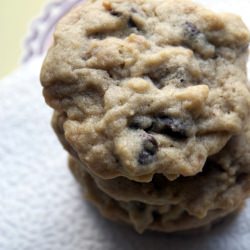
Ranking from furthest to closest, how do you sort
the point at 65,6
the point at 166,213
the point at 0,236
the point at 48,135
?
the point at 65,6 → the point at 48,135 → the point at 0,236 → the point at 166,213

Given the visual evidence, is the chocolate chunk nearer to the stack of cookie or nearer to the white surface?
the stack of cookie

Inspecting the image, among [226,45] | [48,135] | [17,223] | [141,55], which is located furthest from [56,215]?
[226,45]

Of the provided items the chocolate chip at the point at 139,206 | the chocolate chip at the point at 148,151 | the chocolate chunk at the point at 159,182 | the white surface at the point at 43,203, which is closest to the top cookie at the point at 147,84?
the chocolate chip at the point at 148,151

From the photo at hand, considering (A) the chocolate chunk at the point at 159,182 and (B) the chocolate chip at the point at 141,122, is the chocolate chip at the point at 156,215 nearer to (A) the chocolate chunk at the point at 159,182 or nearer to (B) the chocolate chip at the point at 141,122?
(A) the chocolate chunk at the point at 159,182

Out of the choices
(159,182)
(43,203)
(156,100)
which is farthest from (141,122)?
(43,203)

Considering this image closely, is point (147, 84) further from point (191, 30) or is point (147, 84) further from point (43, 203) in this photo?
point (43, 203)

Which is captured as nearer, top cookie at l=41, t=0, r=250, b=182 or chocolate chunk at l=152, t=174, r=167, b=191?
top cookie at l=41, t=0, r=250, b=182

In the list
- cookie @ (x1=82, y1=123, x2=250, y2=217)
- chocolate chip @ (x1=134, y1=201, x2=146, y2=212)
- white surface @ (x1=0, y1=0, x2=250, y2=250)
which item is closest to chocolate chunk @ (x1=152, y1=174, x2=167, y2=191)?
cookie @ (x1=82, y1=123, x2=250, y2=217)

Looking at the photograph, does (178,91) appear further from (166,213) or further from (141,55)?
(166,213)
